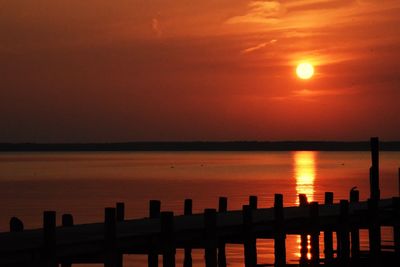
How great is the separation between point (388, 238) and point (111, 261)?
1087 inches

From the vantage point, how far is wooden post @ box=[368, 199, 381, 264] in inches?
1106

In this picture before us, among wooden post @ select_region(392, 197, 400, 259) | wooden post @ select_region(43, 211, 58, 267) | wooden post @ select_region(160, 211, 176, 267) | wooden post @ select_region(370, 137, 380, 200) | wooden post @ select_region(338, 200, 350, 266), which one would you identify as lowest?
wooden post @ select_region(43, 211, 58, 267)

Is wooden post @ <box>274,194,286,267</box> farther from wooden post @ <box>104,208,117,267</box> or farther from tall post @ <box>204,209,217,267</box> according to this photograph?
wooden post @ <box>104,208,117,267</box>

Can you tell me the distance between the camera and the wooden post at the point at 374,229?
28086mm

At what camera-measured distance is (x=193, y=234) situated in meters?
21.6

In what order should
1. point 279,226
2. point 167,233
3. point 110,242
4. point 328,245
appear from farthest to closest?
1. point 328,245
2. point 279,226
3. point 167,233
4. point 110,242

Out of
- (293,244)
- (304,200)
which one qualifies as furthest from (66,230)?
(293,244)

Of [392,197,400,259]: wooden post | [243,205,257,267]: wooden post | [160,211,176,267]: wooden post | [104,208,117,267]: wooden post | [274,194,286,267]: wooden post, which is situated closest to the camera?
[104,208,117,267]: wooden post

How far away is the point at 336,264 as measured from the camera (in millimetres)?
29703

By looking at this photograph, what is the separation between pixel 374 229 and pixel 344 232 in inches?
86.4

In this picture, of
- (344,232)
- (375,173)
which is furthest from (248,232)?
(375,173)

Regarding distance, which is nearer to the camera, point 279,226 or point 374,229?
point 279,226

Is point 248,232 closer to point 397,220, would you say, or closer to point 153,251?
point 153,251

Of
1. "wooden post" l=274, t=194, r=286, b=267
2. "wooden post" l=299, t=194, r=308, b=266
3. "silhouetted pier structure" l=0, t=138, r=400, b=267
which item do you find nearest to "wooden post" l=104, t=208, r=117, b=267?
"silhouetted pier structure" l=0, t=138, r=400, b=267
